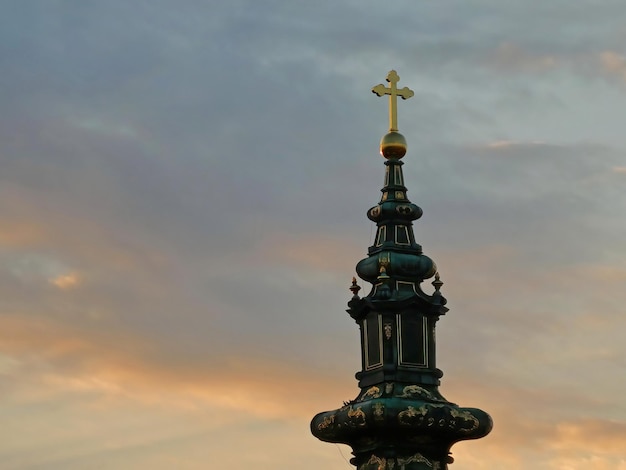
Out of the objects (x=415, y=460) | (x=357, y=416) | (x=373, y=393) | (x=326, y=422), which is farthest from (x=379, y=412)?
(x=326, y=422)

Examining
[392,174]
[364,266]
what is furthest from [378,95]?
[364,266]

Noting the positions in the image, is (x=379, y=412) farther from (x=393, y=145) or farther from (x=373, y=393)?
(x=393, y=145)

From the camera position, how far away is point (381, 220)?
88125 millimetres

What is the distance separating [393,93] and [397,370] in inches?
618

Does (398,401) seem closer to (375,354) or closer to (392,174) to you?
(375,354)

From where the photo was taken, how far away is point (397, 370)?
272 feet

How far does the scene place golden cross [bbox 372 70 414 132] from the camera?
3548 inches

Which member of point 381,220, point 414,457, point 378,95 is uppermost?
point 378,95

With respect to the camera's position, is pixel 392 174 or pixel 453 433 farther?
pixel 392 174

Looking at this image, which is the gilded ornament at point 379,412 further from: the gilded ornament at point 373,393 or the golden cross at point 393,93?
the golden cross at point 393,93

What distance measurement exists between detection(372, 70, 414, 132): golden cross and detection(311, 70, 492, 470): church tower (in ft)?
4.98

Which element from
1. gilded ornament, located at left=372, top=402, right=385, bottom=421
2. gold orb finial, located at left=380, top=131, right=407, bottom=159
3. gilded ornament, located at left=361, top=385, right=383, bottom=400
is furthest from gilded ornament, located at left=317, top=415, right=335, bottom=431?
gold orb finial, located at left=380, top=131, right=407, bottom=159

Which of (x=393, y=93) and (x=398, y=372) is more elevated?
(x=393, y=93)

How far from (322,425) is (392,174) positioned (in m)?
14.1
